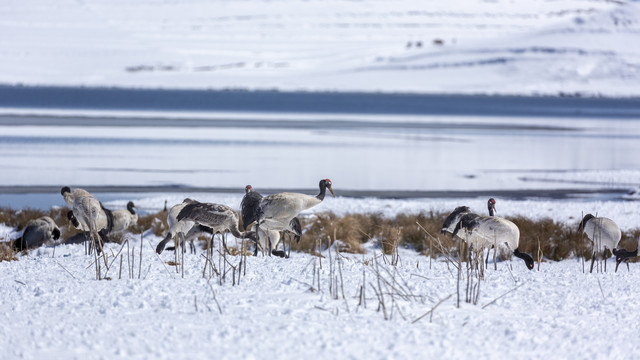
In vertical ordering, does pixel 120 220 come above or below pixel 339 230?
above

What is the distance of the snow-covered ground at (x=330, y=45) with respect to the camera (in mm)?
91438

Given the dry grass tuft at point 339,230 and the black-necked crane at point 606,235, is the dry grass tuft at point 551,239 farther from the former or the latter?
the dry grass tuft at point 339,230

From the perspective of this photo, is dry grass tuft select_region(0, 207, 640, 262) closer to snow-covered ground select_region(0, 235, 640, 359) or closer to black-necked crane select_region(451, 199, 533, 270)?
black-necked crane select_region(451, 199, 533, 270)

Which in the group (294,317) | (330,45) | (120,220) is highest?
(330,45)

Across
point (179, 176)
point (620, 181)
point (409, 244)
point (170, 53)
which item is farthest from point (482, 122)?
point (170, 53)

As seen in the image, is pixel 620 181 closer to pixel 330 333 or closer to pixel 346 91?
pixel 330 333

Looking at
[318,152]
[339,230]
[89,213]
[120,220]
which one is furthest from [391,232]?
[318,152]

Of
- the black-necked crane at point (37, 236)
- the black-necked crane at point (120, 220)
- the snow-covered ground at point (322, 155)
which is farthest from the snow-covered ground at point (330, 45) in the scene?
the black-necked crane at point (37, 236)

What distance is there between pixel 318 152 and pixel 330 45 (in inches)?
3485

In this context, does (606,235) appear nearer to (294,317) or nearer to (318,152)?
(294,317)

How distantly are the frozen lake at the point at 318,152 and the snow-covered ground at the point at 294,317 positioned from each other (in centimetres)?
1087

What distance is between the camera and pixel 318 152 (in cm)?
2839

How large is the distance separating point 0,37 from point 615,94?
8815cm

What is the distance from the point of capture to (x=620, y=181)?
68.5ft
